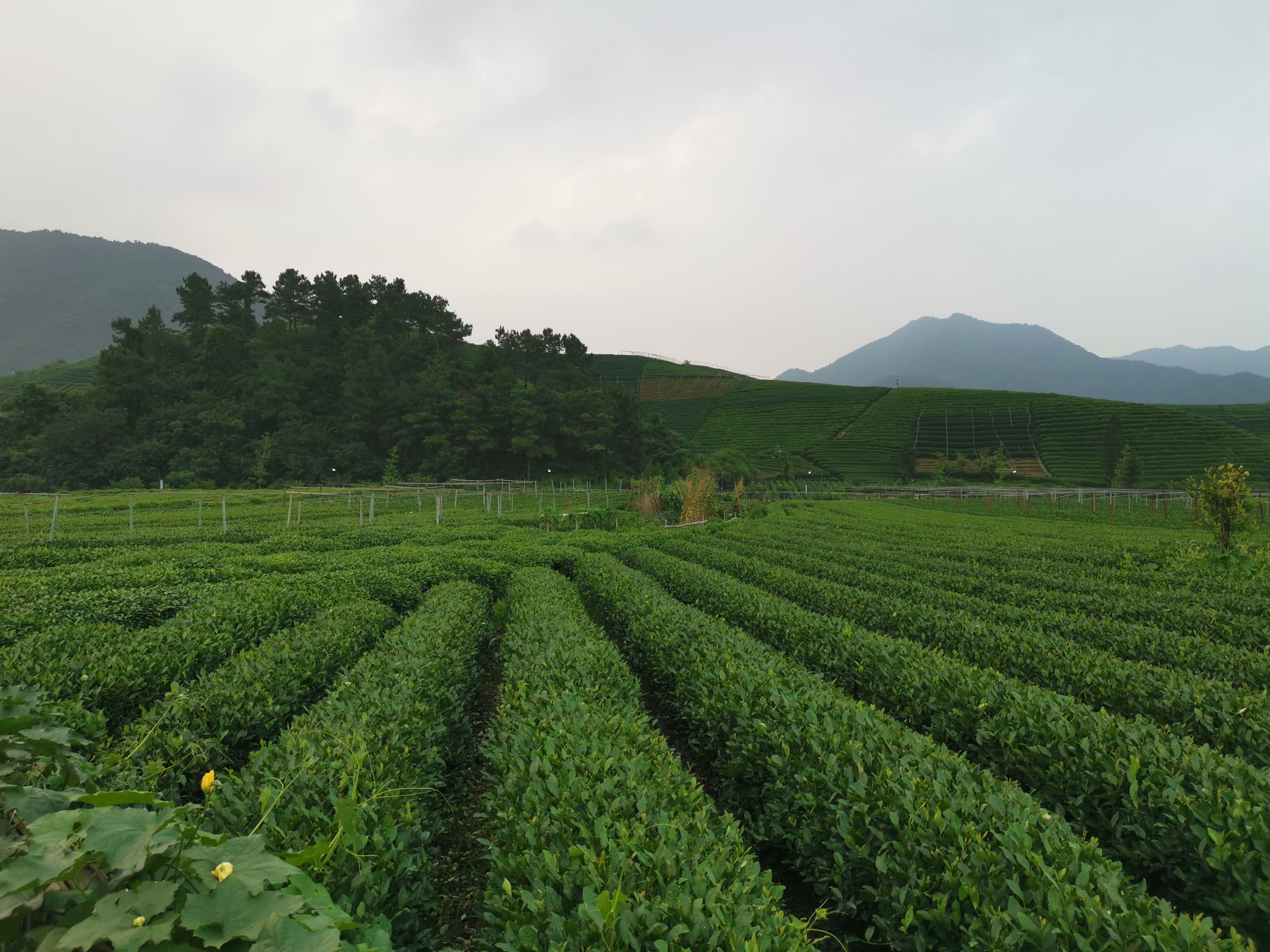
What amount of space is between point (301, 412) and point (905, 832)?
233 feet

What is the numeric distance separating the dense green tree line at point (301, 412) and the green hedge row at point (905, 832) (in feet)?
183

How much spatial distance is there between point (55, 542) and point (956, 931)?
82.7ft

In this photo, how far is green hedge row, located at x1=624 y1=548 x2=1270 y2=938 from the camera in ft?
11.0

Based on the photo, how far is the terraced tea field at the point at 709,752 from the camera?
2939 millimetres

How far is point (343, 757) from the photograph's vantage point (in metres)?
3.96

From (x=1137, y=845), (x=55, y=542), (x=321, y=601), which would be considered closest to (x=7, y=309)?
(x=55, y=542)

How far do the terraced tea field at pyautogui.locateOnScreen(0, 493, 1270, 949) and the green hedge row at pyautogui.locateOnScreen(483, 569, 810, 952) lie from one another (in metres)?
0.02

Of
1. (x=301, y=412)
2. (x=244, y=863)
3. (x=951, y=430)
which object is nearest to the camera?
(x=244, y=863)

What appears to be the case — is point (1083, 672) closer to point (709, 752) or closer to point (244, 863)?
point (709, 752)

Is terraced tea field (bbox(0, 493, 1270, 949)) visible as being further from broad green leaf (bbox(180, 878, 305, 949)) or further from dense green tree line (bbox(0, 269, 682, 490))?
dense green tree line (bbox(0, 269, 682, 490))

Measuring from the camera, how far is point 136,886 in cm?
142

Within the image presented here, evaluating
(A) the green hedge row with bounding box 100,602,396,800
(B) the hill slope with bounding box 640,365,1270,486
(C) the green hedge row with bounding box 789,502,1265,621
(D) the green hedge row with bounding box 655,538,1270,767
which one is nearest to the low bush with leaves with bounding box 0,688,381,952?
(A) the green hedge row with bounding box 100,602,396,800

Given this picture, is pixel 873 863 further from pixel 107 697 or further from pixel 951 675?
pixel 107 697

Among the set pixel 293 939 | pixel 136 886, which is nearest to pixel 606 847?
pixel 293 939
